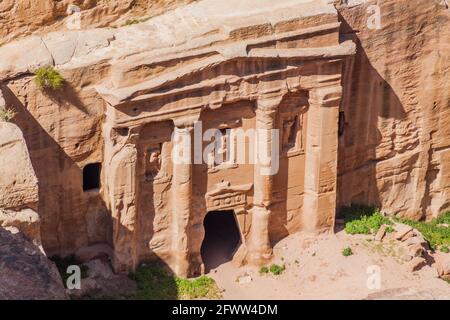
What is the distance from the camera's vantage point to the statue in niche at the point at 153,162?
33344 millimetres

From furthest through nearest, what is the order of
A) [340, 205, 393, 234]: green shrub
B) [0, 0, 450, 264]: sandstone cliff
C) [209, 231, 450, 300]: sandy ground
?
1. [340, 205, 393, 234]: green shrub
2. [209, 231, 450, 300]: sandy ground
3. [0, 0, 450, 264]: sandstone cliff

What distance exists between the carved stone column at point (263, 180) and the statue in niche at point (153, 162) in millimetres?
2794

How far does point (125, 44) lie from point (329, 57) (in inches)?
216

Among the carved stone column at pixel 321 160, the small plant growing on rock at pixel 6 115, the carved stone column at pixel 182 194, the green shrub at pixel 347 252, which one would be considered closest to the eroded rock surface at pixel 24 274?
the small plant growing on rock at pixel 6 115

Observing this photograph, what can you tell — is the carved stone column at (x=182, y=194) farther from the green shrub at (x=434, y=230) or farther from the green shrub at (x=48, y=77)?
the green shrub at (x=434, y=230)

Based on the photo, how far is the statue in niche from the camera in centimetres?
3334

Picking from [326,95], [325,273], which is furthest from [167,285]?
[326,95]

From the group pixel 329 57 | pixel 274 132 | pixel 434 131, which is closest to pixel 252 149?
pixel 274 132

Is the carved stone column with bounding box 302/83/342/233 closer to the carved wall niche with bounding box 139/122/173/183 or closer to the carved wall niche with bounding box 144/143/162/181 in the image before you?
the carved wall niche with bounding box 139/122/173/183

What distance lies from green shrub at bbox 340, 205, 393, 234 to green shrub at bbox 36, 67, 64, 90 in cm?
995

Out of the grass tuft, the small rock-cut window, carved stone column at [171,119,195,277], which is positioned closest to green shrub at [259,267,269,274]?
the grass tuft

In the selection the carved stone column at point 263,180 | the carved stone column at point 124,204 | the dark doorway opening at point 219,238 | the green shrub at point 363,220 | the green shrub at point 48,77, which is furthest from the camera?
the green shrub at point 363,220

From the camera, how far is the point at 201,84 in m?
32.7

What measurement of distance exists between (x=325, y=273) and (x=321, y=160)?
10.2ft
